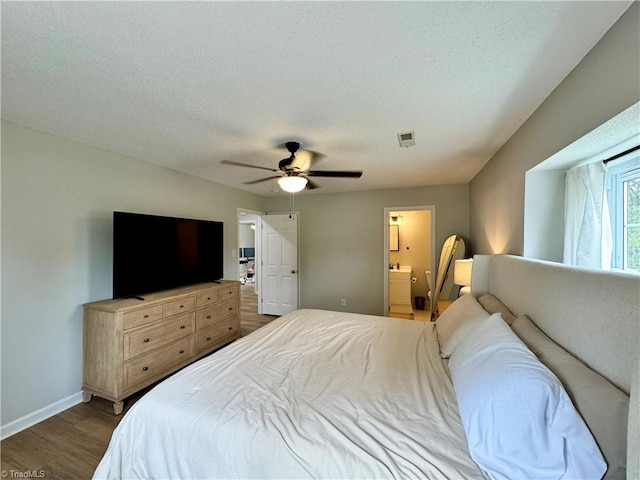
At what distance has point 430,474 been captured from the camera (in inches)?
35.7

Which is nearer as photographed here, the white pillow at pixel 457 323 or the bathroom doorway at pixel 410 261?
the white pillow at pixel 457 323

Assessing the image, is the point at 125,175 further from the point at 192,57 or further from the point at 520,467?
the point at 520,467

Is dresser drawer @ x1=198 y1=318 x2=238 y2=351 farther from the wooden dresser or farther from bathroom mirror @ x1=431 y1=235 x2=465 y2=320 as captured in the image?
bathroom mirror @ x1=431 y1=235 x2=465 y2=320

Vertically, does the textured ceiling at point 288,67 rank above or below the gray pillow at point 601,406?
above

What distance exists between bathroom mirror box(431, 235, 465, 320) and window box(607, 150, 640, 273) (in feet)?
7.23

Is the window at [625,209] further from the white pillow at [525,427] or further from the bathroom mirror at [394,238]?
the bathroom mirror at [394,238]

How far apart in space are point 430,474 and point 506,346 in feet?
2.20

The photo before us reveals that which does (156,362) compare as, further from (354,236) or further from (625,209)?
(625,209)

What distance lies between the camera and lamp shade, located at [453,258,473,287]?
2.84 m

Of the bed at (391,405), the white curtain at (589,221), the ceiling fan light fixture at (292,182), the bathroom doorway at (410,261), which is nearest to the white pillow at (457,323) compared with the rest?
the bed at (391,405)

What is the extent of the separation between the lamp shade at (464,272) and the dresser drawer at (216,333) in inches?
122

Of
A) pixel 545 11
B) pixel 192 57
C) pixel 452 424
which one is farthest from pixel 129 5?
pixel 452 424

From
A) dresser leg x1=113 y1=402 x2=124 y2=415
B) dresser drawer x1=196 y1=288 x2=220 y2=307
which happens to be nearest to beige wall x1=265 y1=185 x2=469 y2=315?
dresser drawer x1=196 y1=288 x2=220 y2=307

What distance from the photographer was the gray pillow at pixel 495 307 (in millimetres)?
1756
